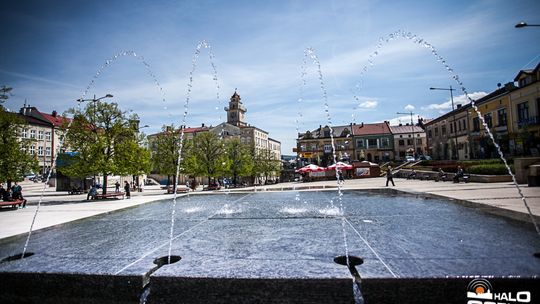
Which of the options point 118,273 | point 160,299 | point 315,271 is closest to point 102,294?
point 118,273

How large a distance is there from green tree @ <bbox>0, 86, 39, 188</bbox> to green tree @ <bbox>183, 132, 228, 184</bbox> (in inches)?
805

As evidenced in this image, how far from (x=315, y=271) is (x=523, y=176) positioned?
22589 mm

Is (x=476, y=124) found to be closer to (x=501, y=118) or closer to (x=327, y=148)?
(x=501, y=118)

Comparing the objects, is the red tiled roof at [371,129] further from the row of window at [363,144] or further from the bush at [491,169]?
the bush at [491,169]

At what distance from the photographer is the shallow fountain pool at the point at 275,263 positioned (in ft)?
12.4

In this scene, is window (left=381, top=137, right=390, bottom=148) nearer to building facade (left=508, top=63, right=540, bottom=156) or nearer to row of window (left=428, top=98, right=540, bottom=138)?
row of window (left=428, top=98, right=540, bottom=138)

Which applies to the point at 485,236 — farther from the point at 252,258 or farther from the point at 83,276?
the point at 83,276

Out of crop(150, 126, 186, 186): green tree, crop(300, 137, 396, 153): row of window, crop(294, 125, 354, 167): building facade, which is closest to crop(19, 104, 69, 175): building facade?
crop(150, 126, 186, 186): green tree

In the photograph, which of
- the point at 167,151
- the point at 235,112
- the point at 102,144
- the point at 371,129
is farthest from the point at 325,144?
the point at 102,144

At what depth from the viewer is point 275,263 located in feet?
15.2

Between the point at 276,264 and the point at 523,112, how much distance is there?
43.8 metres

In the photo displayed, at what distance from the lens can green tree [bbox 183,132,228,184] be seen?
147 ft

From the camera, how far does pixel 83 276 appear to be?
4301mm

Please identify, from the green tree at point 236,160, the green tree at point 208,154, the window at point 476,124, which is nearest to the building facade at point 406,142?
the window at point 476,124
